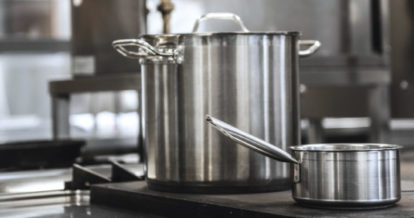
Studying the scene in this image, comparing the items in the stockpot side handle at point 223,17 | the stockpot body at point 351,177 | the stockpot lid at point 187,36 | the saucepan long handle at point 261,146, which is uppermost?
the stockpot side handle at point 223,17

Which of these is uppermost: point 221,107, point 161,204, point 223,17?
point 223,17

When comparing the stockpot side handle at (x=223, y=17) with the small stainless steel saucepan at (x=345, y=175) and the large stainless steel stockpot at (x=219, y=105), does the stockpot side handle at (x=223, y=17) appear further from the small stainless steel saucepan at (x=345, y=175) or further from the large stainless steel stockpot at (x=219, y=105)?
the small stainless steel saucepan at (x=345, y=175)

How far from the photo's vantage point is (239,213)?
0.99m

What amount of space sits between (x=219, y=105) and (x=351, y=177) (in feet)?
0.79

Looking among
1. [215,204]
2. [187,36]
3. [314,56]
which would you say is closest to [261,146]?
[215,204]

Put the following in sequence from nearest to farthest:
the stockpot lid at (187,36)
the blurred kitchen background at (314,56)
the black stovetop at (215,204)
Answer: the black stovetop at (215,204)
the stockpot lid at (187,36)
the blurred kitchen background at (314,56)

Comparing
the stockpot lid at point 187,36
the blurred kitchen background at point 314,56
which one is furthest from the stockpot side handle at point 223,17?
the blurred kitchen background at point 314,56

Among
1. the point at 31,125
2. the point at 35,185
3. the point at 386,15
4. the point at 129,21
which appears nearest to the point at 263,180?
the point at 35,185

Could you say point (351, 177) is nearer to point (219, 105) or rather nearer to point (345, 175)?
point (345, 175)

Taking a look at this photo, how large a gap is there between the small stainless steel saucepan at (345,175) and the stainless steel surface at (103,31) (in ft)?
5.09

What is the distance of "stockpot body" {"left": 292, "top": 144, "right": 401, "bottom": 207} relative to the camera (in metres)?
0.96

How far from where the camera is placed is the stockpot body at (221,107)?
1128 millimetres

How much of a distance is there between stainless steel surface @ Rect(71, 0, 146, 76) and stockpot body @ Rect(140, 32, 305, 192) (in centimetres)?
136

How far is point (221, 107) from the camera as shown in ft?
3.70
